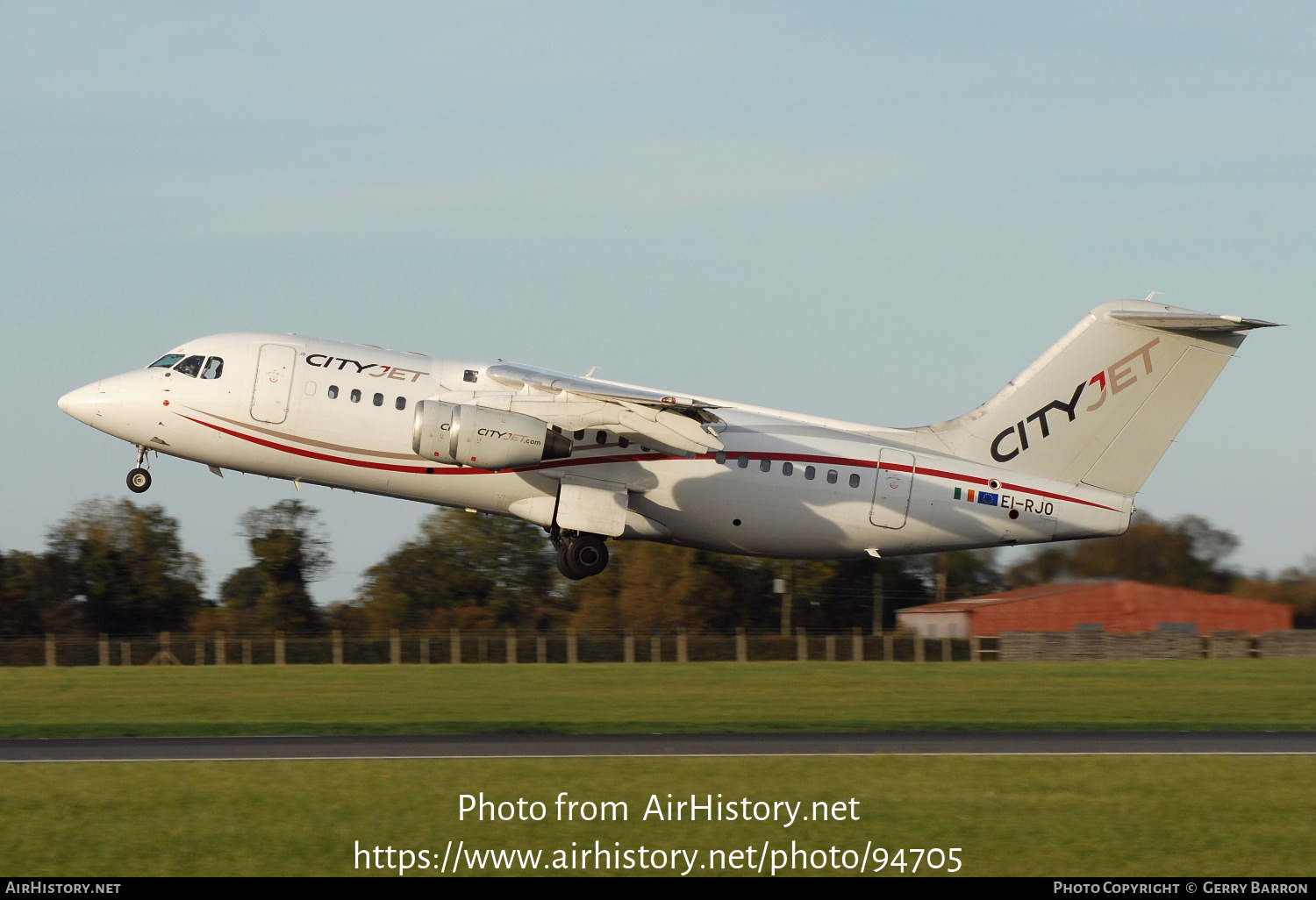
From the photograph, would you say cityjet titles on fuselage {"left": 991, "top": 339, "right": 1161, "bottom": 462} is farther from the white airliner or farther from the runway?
the runway

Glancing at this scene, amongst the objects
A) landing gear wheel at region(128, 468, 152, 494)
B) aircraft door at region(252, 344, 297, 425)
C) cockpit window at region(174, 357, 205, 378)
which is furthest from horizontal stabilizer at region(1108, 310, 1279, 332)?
landing gear wheel at region(128, 468, 152, 494)

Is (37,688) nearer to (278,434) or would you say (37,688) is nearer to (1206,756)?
(278,434)

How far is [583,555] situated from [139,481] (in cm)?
893

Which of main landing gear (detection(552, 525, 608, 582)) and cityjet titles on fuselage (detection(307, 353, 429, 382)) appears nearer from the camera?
cityjet titles on fuselage (detection(307, 353, 429, 382))

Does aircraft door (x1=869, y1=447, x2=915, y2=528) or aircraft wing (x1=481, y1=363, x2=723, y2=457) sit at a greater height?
aircraft wing (x1=481, y1=363, x2=723, y2=457)

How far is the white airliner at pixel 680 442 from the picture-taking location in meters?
26.4

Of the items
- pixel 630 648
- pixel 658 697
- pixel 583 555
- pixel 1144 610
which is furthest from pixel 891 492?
pixel 1144 610

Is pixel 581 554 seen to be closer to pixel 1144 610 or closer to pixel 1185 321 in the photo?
pixel 1185 321

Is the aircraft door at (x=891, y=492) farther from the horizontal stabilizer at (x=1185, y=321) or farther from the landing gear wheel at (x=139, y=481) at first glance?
the landing gear wheel at (x=139, y=481)

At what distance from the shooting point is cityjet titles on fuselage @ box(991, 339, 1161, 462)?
2848cm

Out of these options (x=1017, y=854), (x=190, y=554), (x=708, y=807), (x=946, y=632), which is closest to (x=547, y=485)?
(x=708, y=807)

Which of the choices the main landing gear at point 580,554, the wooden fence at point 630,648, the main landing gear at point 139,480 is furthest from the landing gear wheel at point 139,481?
the wooden fence at point 630,648

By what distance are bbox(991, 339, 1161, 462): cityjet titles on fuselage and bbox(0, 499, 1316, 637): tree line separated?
57.5 ft
